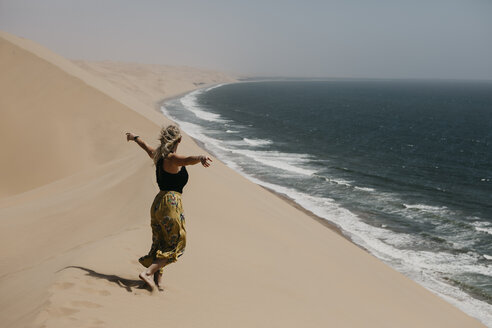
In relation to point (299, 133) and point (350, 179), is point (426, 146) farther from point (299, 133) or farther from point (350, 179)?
point (350, 179)

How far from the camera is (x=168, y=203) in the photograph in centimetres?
495

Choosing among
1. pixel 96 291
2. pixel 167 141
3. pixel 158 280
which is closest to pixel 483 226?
pixel 158 280

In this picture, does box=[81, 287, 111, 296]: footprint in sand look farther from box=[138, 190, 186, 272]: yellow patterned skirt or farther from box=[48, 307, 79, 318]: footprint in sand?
box=[138, 190, 186, 272]: yellow patterned skirt

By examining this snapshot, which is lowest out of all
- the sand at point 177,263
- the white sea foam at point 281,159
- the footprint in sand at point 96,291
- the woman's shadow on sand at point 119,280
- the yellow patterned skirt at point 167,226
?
the white sea foam at point 281,159

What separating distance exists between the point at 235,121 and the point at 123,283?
5529cm

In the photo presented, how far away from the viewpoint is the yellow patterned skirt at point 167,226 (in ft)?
16.3

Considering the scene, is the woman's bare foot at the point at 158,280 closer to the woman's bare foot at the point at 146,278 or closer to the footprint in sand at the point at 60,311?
the woman's bare foot at the point at 146,278

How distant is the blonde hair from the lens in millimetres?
4809

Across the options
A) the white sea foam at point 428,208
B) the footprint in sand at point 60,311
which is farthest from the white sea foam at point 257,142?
the footprint in sand at point 60,311

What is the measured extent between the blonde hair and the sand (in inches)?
76.5

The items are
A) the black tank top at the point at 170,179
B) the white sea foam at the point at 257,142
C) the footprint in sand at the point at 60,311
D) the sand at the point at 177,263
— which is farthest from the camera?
the white sea foam at the point at 257,142

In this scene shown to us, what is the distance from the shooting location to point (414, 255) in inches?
629

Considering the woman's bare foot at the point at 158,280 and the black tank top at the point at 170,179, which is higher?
the black tank top at the point at 170,179

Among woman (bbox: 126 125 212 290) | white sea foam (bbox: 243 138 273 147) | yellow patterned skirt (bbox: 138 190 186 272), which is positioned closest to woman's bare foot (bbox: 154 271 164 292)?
woman (bbox: 126 125 212 290)
